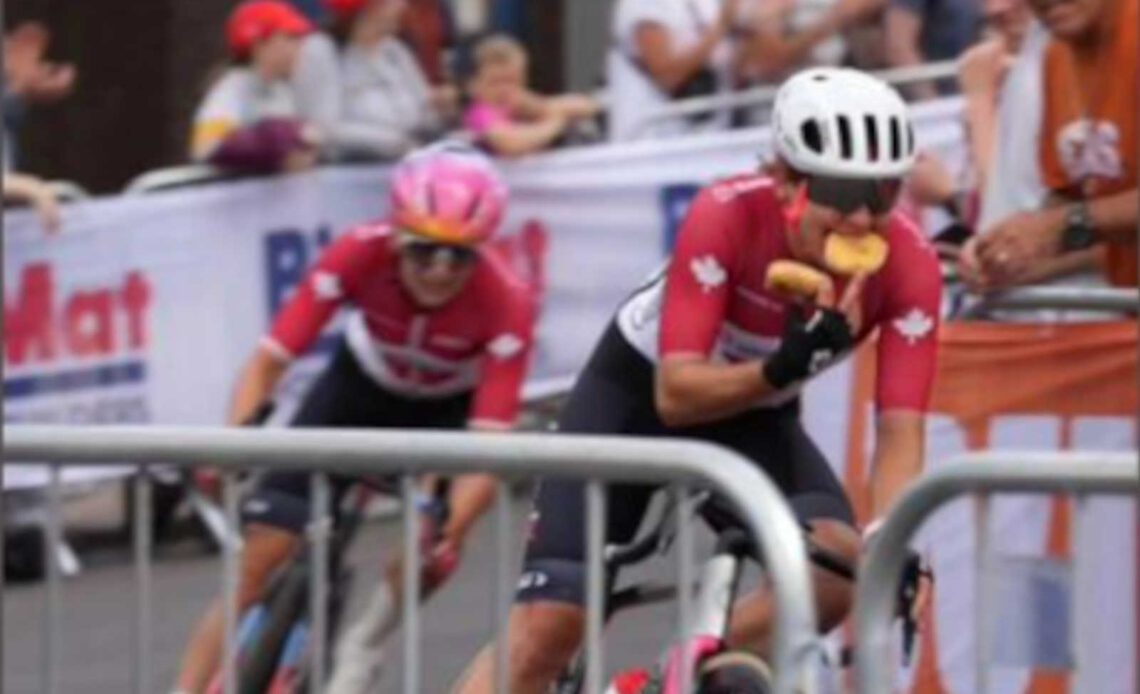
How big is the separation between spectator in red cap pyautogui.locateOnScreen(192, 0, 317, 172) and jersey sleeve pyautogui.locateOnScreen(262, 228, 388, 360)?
4.72m

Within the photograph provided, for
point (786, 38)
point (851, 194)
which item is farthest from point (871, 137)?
point (786, 38)

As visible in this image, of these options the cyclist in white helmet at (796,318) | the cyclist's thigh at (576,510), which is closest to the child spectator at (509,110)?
the cyclist's thigh at (576,510)

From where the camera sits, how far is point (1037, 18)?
9.84 m

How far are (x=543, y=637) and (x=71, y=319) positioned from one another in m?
7.40

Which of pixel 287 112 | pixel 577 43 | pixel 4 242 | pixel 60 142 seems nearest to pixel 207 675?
pixel 4 242

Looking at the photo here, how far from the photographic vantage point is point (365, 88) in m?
16.3

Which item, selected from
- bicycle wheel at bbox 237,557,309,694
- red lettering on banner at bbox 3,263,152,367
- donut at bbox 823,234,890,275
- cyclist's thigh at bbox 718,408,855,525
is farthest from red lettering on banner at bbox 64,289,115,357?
donut at bbox 823,234,890,275

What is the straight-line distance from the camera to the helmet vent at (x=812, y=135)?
806cm

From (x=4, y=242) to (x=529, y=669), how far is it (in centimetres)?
708

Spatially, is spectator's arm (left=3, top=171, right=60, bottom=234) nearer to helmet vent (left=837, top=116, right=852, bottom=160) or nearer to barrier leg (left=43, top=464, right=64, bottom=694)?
helmet vent (left=837, top=116, right=852, bottom=160)

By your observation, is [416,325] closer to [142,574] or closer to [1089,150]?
[1089,150]

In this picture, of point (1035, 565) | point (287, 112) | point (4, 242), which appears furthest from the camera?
point (287, 112)

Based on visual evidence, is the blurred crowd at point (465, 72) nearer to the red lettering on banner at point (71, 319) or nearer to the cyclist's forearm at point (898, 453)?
the red lettering on banner at point (71, 319)

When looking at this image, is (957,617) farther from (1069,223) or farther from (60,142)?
(60,142)
